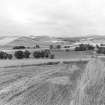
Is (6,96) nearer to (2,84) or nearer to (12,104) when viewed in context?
(12,104)

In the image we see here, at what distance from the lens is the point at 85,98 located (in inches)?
240

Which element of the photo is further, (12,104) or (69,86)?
(69,86)

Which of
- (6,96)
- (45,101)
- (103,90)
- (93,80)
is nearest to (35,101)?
(45,101)

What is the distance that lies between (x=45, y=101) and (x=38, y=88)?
1.48 m

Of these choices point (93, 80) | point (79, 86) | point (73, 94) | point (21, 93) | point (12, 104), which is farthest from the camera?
point (93, 80)

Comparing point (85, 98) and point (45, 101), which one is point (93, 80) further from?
point (45, 101)

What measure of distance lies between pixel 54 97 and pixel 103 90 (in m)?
2.05

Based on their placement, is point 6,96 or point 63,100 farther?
point 6,96

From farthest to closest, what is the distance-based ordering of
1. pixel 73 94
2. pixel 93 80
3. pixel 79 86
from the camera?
pixel 93 80 < pixel 79 86 < pixel 73 94

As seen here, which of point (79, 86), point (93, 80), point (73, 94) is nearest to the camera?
point (73, 94)

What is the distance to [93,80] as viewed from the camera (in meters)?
8.33

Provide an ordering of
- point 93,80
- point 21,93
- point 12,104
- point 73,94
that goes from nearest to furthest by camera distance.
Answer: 1. point 12,104
2. point 73,94
3. point 21,93
4. point 93,80

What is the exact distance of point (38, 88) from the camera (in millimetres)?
7535

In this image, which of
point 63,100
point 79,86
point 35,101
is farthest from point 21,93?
point 79,86
